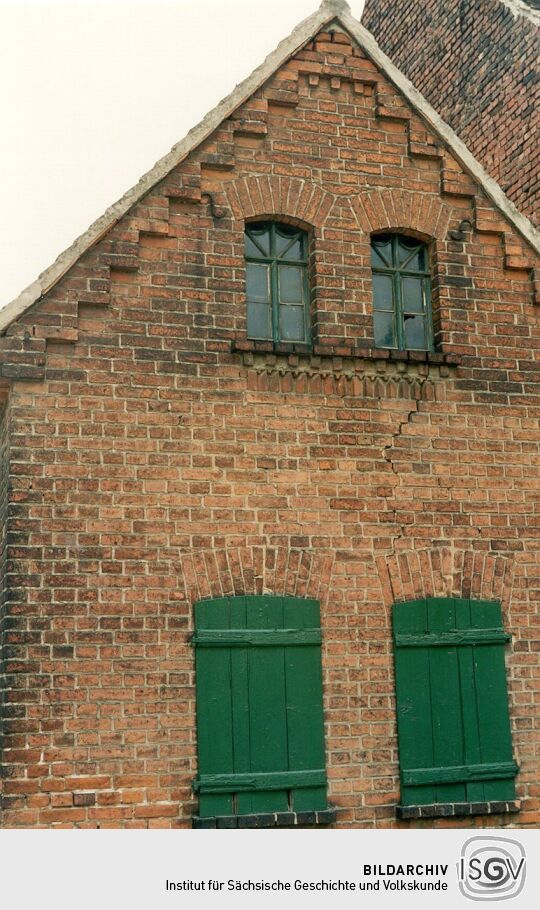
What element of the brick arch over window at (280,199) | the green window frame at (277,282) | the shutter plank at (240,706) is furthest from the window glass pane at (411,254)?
the shutter plank at (240,706)

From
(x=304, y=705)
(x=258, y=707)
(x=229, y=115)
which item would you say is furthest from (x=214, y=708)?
(x=229, y=115)

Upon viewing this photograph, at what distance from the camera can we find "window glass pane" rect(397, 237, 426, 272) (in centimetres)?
1050

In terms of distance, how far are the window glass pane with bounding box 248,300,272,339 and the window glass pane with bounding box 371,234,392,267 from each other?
119 cm

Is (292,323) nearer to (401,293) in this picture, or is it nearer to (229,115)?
(401,293)

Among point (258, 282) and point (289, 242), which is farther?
point (289, 242)

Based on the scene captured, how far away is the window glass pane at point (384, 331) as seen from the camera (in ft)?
33.6

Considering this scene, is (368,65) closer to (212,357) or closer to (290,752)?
(212,357)

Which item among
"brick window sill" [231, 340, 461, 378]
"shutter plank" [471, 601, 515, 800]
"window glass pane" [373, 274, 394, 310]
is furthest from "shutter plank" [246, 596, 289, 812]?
"window glass pane" [373, 274, 394, 310]

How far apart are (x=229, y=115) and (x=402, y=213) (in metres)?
1.80

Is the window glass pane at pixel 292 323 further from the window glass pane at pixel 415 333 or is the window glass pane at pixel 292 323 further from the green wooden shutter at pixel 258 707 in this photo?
the green wooden shutter at pixel 258 707

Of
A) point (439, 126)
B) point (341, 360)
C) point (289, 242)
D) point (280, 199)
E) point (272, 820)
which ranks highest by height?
point (439, 126)

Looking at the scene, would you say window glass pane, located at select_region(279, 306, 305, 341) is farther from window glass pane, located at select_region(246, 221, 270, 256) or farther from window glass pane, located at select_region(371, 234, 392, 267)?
window glass pane, located at select_region(371, 234, 392, 267)

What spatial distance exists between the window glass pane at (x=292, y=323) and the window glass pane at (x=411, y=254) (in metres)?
1.14

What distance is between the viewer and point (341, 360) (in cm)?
984
